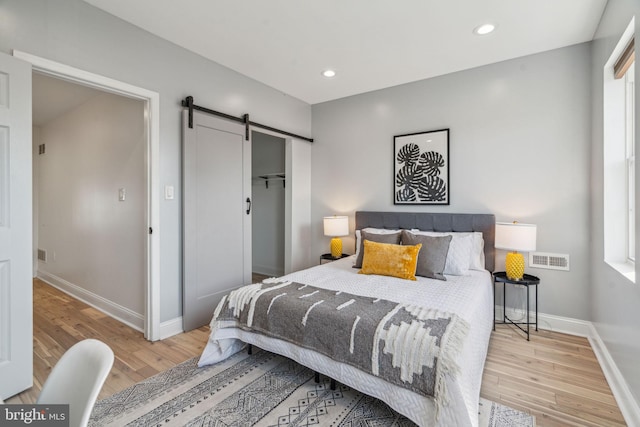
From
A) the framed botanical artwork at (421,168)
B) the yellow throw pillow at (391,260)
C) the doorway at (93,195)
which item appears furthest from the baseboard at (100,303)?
the framed botanical artwork at (421,168)

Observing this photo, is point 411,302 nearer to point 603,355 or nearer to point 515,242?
point 515,242

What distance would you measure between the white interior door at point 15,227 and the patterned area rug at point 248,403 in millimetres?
609

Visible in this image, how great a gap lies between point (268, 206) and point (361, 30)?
10.0 ft

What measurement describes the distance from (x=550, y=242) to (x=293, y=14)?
306 cm

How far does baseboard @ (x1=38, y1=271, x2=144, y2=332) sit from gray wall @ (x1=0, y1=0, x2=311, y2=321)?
477 mm

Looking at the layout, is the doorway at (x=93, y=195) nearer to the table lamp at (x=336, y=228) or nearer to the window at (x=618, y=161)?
the table lamp at (x=336, y=228)

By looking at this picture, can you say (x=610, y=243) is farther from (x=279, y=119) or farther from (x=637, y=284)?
(x=279, y=119)

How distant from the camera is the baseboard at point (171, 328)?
9.01 feet

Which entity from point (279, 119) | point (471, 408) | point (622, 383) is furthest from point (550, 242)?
point (279, 119)

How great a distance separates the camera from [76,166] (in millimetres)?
3957

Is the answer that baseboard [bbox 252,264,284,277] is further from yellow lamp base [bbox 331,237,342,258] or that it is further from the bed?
the bed

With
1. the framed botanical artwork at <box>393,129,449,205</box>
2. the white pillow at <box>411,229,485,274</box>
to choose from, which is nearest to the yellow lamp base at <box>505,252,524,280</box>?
the white pillow at <box>411,229,485,274</box>

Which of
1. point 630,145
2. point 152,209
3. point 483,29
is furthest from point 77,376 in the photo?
point 630,145

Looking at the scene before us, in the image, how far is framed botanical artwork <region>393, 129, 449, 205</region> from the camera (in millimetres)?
3408
